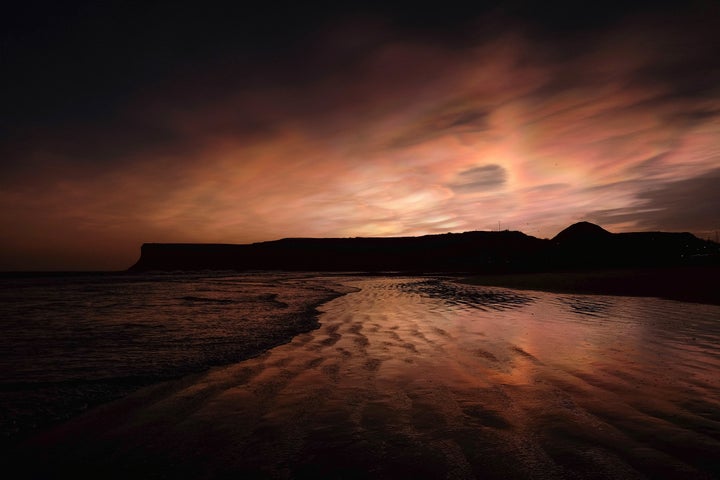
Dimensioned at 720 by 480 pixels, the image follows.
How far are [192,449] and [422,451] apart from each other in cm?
197

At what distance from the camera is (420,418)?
4.21 m

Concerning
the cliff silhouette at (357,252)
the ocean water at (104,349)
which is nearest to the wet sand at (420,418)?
the ocean water at (104,349)

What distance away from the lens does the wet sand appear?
317cm

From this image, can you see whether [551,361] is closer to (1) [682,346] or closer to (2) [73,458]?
(1) [682,346]

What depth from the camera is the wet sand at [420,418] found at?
317 cm

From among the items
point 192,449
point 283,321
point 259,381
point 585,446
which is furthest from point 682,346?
point 283,321

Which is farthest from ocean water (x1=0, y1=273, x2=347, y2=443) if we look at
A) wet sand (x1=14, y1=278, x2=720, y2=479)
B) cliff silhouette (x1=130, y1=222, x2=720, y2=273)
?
cliff silhouette (x1=130, y1=222, x2=720, y2=273)

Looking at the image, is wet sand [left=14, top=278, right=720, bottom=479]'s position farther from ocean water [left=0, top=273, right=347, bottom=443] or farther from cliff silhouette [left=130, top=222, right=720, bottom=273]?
cliff silhouette [left=130, top=222, right=720, bottom=273]

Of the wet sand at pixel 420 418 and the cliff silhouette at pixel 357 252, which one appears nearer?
the wet sand at pixel 420 418

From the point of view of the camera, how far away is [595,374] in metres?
5.80

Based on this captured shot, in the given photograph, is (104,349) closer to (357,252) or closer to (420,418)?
(420,418)

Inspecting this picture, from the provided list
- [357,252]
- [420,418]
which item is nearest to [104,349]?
[420,418]

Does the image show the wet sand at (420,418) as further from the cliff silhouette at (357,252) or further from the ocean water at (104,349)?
the cliff silhouette at (357,252)

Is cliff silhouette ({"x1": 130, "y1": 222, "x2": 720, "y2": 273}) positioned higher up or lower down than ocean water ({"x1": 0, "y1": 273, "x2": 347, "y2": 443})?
Answer: higher up
